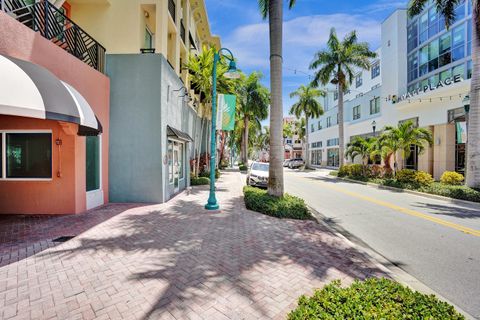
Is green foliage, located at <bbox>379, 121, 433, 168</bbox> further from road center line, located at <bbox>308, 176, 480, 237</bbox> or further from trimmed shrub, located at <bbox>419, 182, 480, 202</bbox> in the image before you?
road center line, located at <bbox>308, 176, 480, 237</bbox>

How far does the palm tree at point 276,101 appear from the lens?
9867 mm

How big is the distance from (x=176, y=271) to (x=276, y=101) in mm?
7366

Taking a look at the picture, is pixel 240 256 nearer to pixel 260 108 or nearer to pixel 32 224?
pixel 32 224

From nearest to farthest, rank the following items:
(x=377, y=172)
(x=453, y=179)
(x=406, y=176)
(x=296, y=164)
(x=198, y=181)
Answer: (x=453, y=179)
(x=406, y=176)
(x=198, y=181)
(x=377, y=172)
(x=296, y=164)

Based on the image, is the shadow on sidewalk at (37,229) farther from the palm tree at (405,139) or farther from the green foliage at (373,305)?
the palm tree at (405,139)

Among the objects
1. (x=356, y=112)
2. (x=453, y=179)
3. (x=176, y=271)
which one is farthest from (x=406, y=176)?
(x=356, y=112)

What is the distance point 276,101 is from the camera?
9.95 m

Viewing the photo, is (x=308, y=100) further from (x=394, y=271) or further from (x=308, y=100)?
(x=394, y=271)

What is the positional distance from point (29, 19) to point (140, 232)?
269 inches

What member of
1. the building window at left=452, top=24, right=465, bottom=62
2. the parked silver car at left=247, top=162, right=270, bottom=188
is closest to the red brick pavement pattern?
the parked silver car at left=247, top=162, right=270, bottom=188

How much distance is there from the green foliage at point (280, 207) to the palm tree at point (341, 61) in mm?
19587

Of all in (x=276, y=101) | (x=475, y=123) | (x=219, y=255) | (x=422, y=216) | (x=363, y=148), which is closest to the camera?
(x=219, y=255)

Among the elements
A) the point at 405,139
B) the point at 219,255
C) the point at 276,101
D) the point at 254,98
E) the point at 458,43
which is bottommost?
the point at 219,255

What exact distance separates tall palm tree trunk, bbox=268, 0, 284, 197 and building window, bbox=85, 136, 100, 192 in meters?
6.58
